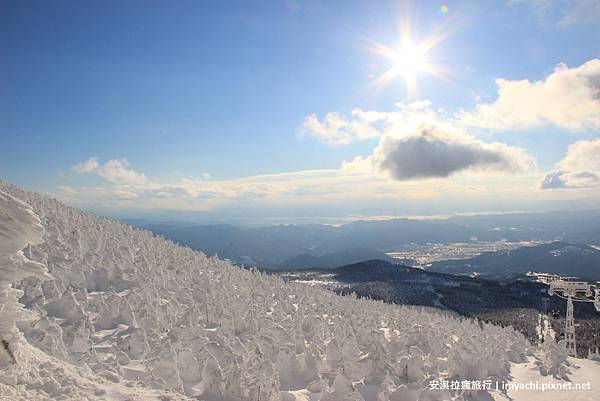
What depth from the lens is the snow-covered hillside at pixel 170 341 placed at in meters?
22.1

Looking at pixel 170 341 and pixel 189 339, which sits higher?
pixel 170 341

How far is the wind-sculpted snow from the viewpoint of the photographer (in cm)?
2442

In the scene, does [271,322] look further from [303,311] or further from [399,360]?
[399,360]

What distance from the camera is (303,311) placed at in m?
48.8

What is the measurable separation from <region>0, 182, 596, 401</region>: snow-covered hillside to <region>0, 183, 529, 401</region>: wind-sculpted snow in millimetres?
101

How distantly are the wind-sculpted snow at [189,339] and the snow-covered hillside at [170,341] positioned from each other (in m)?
0.10

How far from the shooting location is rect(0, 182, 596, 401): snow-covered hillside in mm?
22094

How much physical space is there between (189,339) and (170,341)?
1496 millimetres

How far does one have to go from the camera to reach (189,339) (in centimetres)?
3020

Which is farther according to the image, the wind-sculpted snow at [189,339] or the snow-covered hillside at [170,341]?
the wind-sculpted snow at [189,339]

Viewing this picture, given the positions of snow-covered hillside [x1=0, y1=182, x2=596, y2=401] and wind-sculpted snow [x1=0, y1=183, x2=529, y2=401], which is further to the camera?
wind-sculpted snow [x1=0, y1=183, x2=529, y2=401]

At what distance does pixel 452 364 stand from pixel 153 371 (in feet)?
90.1

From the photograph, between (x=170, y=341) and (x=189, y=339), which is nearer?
(x=170, y=341)

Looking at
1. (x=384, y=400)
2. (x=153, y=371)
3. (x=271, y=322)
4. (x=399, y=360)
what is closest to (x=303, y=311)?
(x=271, y=322)
